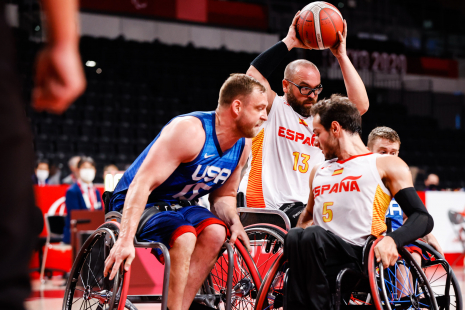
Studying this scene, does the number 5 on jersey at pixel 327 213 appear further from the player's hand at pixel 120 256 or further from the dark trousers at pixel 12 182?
the dark trousers at pixel 12 182

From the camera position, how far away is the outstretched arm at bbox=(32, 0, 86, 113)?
0.90 m

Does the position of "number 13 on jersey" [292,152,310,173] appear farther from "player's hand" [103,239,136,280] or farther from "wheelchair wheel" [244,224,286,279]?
"player's hand" [103,239,136,280]

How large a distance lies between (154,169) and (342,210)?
2.81 feet

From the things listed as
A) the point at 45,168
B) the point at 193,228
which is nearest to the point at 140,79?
the point at 45,168

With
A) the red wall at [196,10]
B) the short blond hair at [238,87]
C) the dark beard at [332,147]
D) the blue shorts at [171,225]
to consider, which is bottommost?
the blue shorts at [171,225]

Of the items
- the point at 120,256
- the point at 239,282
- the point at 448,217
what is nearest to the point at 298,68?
the point at 239,282

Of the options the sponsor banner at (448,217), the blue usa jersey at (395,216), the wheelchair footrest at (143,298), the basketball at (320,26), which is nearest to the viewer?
the wheelchair footrest at (143,298)

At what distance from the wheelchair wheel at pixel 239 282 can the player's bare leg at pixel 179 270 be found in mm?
284

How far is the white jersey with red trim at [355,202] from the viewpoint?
2.30 metres

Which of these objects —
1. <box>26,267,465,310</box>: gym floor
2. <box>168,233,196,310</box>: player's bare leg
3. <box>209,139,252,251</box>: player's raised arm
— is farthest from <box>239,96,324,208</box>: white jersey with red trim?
<box>26,267,465,310</box>: gym floor

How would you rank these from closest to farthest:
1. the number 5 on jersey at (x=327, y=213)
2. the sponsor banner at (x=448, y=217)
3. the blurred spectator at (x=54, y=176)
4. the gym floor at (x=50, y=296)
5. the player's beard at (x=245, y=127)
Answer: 1. the number 5 on jersey at (x=327, y=213)
2. the player's beard at (x=245, y=127)
3. the gym floor at (x=50, y=296)
4. the sponsor banner at (x=448, y=217)
5. the blurred spectator at (x=54, y=176)

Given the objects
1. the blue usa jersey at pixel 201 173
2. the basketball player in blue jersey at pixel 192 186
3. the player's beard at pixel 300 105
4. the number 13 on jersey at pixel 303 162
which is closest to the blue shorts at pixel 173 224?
the basketball player in blue jersey at pixel 192 186

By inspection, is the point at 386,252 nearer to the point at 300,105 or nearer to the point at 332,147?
the point at 332,147

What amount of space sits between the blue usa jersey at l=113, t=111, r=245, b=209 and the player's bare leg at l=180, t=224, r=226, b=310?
25 centimetres
